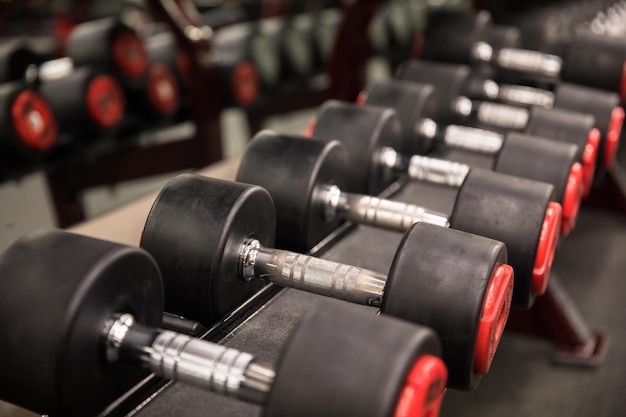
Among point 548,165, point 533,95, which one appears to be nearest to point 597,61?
point 533,95

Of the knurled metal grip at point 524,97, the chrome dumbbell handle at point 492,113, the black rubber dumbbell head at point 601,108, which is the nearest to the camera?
the black rubber dumbbell head at point 601,108

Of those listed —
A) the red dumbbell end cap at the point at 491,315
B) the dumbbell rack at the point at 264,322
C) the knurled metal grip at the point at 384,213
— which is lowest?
the dumbbell rack at the point at 264,322

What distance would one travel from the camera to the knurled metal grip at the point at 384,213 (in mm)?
800

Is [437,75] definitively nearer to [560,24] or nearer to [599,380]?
[599,380]

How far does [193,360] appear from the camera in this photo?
55 centimetres

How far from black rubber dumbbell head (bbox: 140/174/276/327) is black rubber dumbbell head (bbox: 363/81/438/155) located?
48 centimetres

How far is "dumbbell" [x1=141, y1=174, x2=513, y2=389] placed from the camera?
60cm

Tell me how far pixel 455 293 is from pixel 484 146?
1.85 feet

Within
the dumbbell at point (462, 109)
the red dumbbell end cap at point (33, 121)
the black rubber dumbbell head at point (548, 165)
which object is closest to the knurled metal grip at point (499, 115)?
the dumbbell at point (462, 109)

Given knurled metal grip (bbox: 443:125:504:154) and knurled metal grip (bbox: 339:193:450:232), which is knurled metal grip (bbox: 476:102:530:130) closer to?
knurled metal grip (bbox: 443:125:504:154)

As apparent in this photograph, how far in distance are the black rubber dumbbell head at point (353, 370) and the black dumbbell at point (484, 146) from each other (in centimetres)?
47

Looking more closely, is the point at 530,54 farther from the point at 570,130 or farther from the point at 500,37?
the point at 570,130

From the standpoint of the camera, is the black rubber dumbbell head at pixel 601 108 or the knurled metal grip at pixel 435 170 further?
the black rubber dumbbell head at pixel 601 108

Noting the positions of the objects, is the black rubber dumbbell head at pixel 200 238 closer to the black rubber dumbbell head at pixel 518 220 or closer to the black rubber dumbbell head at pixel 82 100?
the black rubber dumbbell head at pixel 518 220
